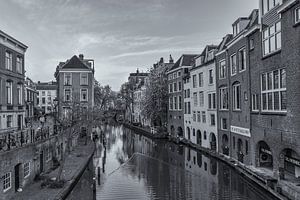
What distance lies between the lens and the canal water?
1922 centimetres

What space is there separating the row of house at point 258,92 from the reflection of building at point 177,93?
873 centimetres

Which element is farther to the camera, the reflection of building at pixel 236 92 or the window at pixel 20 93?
the window at pixel 20 93

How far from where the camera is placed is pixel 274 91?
19.6 metres

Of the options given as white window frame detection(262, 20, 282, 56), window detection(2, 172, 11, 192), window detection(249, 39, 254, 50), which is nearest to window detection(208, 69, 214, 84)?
window detection(249, 39, 254, 50)

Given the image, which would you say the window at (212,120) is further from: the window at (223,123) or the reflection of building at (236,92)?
the window at (223,123)

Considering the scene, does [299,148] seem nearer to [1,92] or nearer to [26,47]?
[1,92]

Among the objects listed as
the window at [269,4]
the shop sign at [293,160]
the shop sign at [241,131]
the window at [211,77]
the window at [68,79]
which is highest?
the window at [269,4]

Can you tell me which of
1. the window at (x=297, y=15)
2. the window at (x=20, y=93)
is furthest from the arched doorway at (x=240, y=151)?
the window at (x=20, y=93)

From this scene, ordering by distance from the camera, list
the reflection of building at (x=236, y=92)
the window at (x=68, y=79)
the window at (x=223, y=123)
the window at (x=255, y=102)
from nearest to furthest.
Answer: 1. the window at (x=255, y=102)
2. the reflection of building at (x=236, y=92)
3. the window at (x=223, y=123)
4. the window at (x=68, y=79)

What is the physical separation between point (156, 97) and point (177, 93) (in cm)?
660

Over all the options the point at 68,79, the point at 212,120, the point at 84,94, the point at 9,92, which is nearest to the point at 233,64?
the point at 212,120

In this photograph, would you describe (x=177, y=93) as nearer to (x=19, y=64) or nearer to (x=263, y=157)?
(x=263, y=157)

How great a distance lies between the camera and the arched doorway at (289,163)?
18000 mm

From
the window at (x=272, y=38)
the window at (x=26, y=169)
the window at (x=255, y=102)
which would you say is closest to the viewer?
the window at (x=26, y=169)
